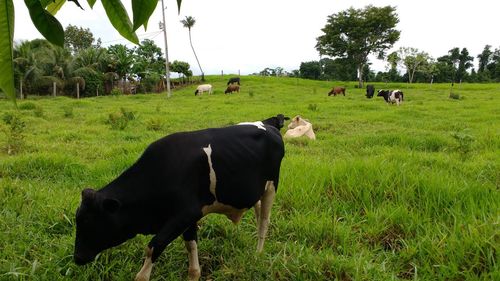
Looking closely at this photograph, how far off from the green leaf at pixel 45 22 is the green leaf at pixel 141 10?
149 mm

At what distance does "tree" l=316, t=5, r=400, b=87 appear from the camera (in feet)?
112

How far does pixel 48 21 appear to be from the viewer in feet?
2.12

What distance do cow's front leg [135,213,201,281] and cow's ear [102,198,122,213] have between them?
0.26 meters

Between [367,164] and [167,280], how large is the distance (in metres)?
2.49

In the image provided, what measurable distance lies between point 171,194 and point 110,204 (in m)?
0.30

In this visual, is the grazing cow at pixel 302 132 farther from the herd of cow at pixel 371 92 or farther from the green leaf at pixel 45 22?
the herd of cow at pixel 371 92

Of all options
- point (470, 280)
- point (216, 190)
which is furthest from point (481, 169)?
point (216, 190)

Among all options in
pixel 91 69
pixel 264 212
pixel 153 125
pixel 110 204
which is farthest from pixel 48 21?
pixel 91 69

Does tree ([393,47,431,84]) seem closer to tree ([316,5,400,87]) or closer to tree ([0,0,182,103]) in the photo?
tree ([316,5,400,87])

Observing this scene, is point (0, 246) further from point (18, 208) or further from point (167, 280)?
point (167, 280)

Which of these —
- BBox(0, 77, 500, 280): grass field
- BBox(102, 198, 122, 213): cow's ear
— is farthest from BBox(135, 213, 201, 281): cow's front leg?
BBox(0, 77, 500, 280): grass field

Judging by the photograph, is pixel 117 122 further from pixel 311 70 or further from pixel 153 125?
pixel 311 70

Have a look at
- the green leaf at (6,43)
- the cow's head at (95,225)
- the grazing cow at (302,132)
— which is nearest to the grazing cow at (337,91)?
the grazing cow at (302,132)

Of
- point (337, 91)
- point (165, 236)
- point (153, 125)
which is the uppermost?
point (165, 236)
